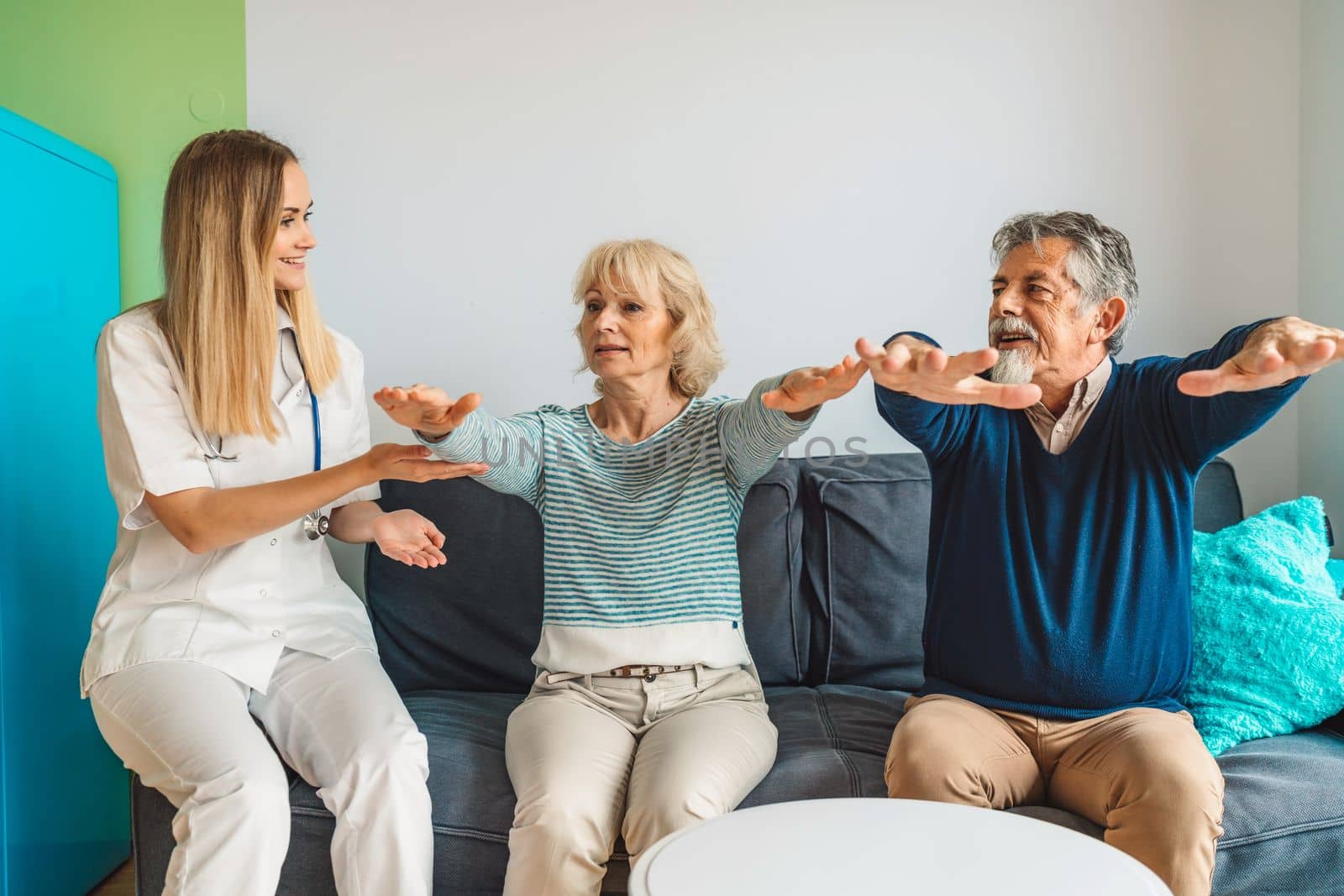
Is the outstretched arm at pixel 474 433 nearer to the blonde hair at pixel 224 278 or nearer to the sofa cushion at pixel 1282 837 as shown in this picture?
the blonde hair at pixel 224 278

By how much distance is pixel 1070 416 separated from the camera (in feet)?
5.76

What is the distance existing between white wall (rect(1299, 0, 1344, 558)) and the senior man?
960 millimetres

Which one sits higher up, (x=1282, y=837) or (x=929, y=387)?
(x=929, y=387)

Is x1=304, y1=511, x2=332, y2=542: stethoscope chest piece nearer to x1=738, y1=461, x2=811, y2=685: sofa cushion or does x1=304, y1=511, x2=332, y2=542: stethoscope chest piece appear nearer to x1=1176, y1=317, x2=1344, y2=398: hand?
x1=738, y1=461, x2=811, y2=685: sofa cushion

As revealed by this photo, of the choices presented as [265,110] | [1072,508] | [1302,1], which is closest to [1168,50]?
[1302,1]

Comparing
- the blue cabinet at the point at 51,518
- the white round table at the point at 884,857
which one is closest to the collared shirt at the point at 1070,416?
the white round table at the point at 884,857

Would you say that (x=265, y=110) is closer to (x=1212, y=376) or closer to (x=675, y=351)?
(x=675, y=351)

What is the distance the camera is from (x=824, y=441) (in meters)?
2.59

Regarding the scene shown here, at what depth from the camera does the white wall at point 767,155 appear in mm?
2506

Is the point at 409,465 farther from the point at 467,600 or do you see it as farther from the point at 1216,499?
the point at 1216,499

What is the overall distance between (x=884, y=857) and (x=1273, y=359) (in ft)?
2.74

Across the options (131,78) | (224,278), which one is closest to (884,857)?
(224,278)

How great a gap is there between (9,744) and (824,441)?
1818mm

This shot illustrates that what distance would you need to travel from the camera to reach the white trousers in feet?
4.82
